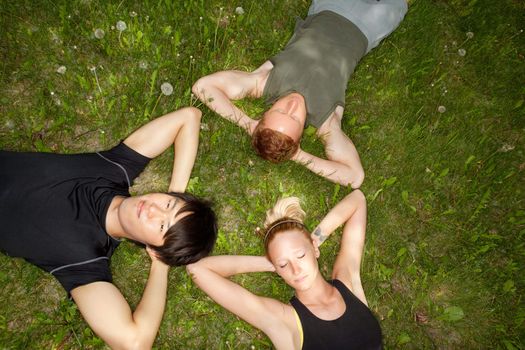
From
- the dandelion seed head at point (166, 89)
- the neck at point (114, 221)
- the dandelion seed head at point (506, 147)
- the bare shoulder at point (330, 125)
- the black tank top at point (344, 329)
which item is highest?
the dandelion seed head at point (506, 147)

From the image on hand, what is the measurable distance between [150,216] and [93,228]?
651mm

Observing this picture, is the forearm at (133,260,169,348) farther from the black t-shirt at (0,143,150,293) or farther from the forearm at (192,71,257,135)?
the forearm at (192,71,257,135)

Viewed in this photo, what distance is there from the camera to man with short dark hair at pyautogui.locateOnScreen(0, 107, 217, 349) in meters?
3.39

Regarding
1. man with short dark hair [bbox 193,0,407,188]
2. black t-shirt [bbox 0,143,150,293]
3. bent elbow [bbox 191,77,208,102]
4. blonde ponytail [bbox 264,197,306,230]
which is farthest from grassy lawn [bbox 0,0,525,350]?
black t-shirt [bbox 0,143,150,293]

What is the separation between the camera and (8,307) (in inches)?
154

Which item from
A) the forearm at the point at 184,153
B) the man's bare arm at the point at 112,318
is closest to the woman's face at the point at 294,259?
the forearm at the point at 184,153

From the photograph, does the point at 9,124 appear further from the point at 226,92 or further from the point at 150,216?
the point at 226,92

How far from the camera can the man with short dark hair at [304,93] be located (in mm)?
4480

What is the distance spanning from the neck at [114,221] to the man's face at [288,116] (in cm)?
185

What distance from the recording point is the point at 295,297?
161 inches

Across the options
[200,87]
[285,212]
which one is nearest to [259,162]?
[285,212]

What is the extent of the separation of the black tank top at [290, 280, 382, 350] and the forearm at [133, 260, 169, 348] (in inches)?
53.6

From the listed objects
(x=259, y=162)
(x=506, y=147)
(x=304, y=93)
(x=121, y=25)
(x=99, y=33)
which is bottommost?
(x=259, y=162)

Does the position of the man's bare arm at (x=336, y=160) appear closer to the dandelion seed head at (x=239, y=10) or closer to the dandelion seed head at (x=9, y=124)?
the dandelion seed head at (x=239, y=10)
